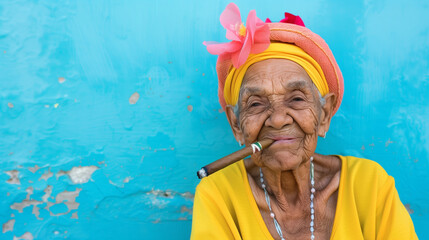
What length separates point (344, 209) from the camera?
7.14 ft

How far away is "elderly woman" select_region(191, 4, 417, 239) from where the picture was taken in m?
2.03

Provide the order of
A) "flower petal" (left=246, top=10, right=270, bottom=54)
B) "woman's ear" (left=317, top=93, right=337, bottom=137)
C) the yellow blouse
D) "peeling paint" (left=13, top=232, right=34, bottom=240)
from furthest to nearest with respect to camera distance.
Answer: "peeling paint" (left=13, top=232, right=34, bottom=240) < "woman's ear" (left=317, top=93, right=337, bottom=137) < the yellow blouse < "flower petal" (left=246, top=10, right=270, bottom=54)

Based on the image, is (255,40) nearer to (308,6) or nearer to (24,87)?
(308,6)

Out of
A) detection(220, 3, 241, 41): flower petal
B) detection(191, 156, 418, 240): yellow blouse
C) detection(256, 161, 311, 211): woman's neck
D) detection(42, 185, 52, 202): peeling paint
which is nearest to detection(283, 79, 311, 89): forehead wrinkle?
detection(220, 3, 241, 41): flower petal

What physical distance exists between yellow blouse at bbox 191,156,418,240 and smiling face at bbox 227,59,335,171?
32 cm

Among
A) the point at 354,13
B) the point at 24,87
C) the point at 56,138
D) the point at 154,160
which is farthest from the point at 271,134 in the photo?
the point at 24,87

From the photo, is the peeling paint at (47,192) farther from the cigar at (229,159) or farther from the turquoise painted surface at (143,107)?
the cigar at (229,159)

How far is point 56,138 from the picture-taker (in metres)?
2.62

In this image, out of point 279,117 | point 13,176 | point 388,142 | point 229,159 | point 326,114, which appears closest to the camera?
point 229,159

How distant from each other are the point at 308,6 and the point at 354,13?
308 mm

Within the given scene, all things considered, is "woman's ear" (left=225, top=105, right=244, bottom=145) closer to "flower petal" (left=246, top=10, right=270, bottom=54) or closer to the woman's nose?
the woman's nose

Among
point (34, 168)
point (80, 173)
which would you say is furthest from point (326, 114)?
point (34, 168)

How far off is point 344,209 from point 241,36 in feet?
3.56

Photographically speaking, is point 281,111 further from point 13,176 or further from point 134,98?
point 13,176
